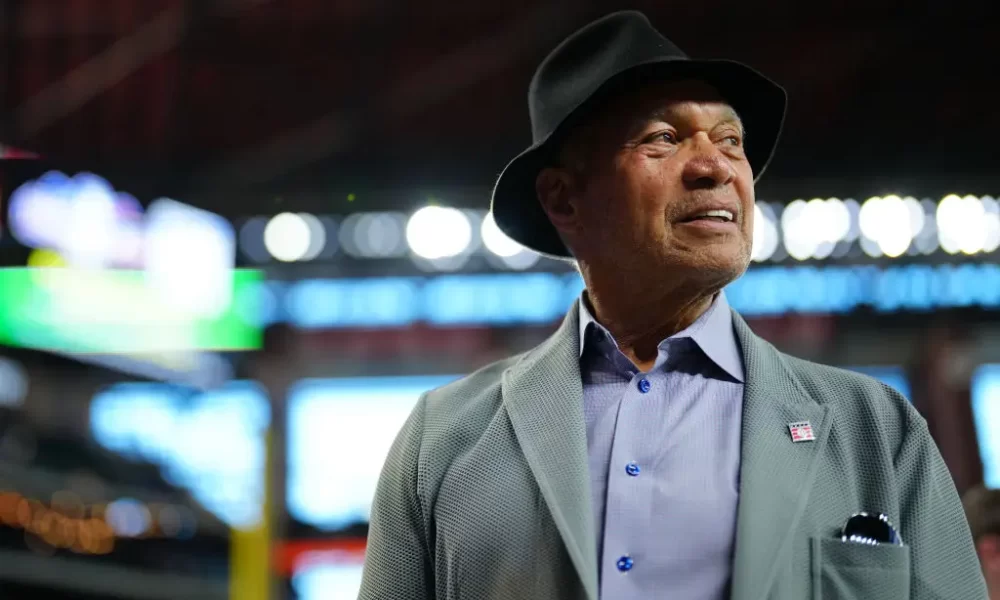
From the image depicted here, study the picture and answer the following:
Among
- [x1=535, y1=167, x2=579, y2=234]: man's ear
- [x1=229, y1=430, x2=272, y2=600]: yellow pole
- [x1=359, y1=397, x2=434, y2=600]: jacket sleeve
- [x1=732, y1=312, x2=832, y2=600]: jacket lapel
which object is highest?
[x1=535, y1=167, x2=579, y2=234]: man's ear

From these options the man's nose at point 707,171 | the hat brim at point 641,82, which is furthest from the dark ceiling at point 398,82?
the man's nose at point 707,171

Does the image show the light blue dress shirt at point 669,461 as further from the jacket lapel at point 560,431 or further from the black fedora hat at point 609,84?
the black fedora hat at point 609,84

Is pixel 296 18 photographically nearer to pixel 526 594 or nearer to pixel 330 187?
pixel 330 187

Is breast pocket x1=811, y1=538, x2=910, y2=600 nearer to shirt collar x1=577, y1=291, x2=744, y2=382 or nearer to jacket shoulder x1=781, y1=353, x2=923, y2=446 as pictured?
jacket shoulder x1=781, y1=353, x2=923, y2=446

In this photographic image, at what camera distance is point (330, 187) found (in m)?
6.98

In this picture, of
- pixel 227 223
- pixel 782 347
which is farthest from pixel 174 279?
pixel 782 347

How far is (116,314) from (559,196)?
5.00 meters

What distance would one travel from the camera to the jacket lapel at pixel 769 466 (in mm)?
1340

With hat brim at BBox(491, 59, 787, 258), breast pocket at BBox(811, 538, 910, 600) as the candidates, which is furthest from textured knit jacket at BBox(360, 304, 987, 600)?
hat brim at BBox(491, 59, 787, 258)

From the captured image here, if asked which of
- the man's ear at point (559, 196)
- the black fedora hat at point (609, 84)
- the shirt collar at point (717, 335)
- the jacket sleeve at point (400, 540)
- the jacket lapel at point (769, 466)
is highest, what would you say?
the black fedora hat at point (609, 84)

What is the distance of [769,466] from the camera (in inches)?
56.3

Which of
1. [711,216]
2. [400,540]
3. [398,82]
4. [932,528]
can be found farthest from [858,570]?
[398,82]

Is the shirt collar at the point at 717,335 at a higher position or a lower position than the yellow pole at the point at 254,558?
higher

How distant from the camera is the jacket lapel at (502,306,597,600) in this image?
1396 mm
